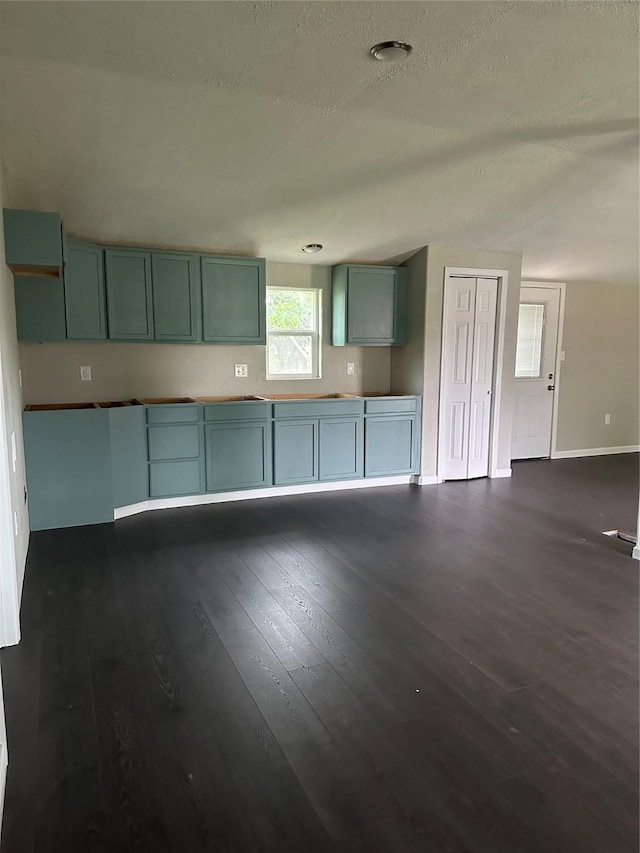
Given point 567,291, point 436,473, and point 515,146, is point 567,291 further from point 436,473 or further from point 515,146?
point 515,146

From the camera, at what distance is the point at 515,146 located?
139 inches

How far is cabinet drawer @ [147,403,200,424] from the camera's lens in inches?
178

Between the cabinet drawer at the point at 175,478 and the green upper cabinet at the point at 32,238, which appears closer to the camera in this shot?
the green upper cabinet at the point at 32,238

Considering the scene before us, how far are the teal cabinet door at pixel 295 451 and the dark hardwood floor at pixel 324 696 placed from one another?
1208mm

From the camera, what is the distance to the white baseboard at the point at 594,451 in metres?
7.04

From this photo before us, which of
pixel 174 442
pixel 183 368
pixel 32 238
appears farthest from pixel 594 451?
pixel 32 238

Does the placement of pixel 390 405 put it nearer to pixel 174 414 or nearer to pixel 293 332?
pixel 293 332

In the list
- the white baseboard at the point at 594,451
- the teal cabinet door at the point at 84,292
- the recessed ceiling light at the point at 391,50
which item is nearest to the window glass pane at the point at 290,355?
the teal cabinet door at the point at 84,292

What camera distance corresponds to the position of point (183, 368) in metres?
5.14

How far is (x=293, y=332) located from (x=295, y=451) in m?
1.30

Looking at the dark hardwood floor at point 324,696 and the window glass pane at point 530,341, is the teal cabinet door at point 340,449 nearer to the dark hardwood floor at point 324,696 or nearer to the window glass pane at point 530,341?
the dark hardwood floor at point 324,696

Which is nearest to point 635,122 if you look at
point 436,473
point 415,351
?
point 415,351

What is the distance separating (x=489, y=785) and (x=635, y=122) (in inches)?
143

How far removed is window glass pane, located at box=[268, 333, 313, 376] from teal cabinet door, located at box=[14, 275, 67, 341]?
6.56ft
